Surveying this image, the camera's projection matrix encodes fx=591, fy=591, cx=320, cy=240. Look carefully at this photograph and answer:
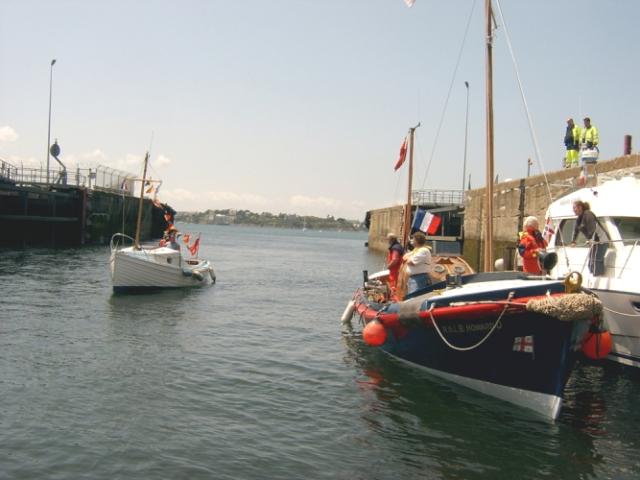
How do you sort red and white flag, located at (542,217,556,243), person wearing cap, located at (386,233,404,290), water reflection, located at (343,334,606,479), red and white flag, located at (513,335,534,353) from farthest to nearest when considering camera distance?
person wearing cap, located at (386,233,404,290)
red and white flag, located at (542,217,556,243)
red and white flag, located at (513,335,534,353)
water reflection, located at (343,334,606,479)

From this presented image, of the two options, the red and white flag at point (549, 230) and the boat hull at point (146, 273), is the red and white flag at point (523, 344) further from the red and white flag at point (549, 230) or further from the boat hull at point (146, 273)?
the boat hull at point (146, 273)

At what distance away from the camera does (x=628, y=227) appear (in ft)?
38.9

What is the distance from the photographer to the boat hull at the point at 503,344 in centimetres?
885

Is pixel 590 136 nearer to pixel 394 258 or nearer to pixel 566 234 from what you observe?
pixel 566 234

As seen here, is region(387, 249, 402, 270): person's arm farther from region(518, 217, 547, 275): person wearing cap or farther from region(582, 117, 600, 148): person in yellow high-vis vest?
region(582, 117, 600, 148): person in yellow high-vis vest

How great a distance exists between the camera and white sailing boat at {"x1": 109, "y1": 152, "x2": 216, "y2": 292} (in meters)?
21.9

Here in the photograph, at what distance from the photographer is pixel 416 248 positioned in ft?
40.4

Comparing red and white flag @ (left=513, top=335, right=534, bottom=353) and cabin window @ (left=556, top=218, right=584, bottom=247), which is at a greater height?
cabin window @ (left=556, top=218, right=584, bottom=247)

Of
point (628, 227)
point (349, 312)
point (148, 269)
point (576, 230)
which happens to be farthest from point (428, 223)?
point (148, 269)

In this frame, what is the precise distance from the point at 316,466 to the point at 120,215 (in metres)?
51.1

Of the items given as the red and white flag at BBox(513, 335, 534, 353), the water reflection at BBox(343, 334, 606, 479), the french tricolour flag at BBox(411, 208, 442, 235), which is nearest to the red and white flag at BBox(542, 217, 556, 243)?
the french tricolour flag at BBox(411, 208, 442, 235)

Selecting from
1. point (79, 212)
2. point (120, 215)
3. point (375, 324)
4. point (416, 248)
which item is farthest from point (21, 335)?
point (120, 215)

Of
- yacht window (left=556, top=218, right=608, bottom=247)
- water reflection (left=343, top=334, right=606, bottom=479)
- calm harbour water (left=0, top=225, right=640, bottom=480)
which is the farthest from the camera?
yacht window (left=556, top=218, right=608, bottom=247)

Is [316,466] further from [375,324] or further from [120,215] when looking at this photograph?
[120,215]
